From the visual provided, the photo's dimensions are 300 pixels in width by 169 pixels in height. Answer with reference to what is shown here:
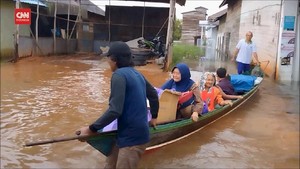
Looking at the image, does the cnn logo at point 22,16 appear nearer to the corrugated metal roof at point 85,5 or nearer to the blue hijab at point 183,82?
the corrugated metal roof at point 85,5

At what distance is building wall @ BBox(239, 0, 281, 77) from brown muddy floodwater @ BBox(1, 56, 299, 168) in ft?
7.63

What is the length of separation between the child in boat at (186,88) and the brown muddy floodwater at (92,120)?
0.56 metres

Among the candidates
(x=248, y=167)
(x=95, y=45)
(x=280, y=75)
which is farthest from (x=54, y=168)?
(x=95, y=45)

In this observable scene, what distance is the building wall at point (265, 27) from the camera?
41.3 feet

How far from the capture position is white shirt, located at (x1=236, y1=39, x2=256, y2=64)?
379 inches

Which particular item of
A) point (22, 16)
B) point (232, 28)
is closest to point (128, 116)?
point (22, 16)

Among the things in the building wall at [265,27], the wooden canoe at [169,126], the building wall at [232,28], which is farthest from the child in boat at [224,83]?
the building wall at [232,28]

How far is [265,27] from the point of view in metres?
14.2

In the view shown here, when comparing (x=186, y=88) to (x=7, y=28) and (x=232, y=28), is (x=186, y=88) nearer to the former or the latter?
(x=7, y=28)

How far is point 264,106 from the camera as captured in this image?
8406 millimetres

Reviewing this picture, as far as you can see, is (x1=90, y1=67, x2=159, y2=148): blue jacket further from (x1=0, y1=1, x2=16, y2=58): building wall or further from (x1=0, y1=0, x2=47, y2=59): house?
(x1=0, y1=1, x2=16, y2=58): building wall

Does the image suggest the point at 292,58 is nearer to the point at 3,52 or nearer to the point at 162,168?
the point at 162,168

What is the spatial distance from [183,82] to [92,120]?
2.47 metres

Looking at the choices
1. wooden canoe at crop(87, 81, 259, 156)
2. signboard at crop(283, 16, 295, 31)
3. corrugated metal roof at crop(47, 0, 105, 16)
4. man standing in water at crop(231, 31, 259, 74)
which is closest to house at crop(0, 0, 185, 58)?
corrugated metal roof at crop(47, 0, 105, 16)
